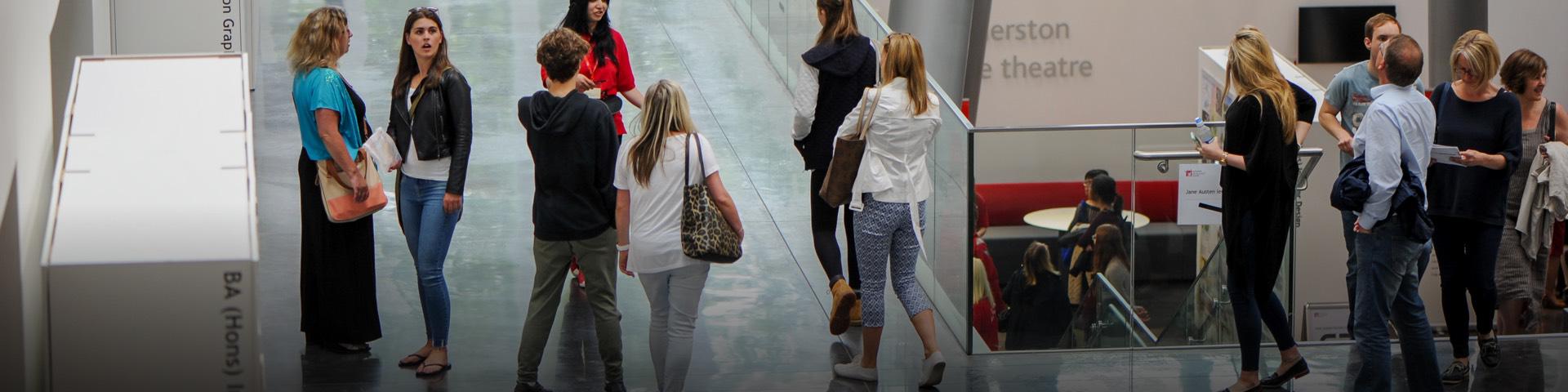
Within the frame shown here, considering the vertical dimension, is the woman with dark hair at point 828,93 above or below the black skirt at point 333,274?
above

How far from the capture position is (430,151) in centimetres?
583

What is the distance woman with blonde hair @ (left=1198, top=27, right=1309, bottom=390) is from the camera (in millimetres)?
5480

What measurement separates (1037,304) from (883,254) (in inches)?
42.9

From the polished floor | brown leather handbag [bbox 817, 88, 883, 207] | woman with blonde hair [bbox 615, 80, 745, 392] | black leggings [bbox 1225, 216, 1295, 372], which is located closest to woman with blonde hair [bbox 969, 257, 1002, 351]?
the polished floor

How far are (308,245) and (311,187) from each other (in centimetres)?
25

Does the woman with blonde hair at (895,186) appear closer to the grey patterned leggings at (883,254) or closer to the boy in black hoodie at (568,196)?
the grey patterned leggings at (883,254)

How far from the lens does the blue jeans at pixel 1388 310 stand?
553 cm

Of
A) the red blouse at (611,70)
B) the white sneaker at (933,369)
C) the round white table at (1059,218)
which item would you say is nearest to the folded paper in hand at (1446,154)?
the round white table at (1059,218)

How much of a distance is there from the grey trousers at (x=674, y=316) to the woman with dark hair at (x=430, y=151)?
0.92 meters

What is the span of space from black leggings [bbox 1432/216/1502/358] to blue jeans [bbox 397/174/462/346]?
13.1 feet

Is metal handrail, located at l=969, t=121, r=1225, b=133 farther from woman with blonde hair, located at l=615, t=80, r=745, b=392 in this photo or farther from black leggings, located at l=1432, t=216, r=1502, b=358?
woman with blonde hair, located at l=615, t=80, r=745, b=392

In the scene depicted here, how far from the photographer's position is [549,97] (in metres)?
5.43

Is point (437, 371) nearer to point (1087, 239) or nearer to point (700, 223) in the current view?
point (700, 223)

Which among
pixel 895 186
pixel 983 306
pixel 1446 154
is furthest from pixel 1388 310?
pixel 895 186
